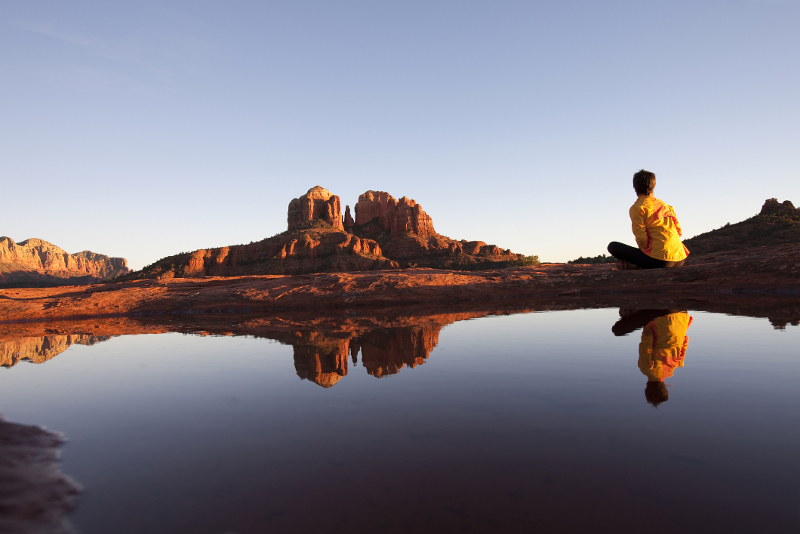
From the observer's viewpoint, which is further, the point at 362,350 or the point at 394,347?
the point at 394,347

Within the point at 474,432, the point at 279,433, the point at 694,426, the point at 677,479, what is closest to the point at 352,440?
the point at 279,433

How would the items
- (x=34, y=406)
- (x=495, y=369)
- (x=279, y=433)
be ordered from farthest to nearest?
1. (x=495, y=369)
2. (x=34, y=406)
3. (x=279, y=433)

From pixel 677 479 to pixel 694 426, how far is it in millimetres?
796

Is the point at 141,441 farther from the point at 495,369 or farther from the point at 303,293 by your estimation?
the point at 303,293

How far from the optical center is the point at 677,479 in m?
2.12

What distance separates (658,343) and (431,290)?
12.6 m

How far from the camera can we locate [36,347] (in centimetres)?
932

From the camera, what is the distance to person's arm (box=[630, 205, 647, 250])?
42.2 feet

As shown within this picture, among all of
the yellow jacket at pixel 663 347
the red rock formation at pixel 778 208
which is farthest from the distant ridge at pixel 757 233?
the yellow jacket at pixel 663 347

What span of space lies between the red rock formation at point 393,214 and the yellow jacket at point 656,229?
125 meters

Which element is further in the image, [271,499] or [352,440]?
[352,440]

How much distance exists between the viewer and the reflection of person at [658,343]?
145 inches

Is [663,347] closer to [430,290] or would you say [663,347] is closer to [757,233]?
[430,290]

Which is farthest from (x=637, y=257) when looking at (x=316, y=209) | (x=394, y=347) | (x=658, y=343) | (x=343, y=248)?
(x=316, y=209)
